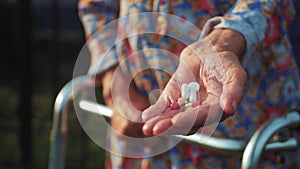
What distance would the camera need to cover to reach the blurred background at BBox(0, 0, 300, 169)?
363 centimetres

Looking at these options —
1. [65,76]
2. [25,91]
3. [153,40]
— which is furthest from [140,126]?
[65,76]

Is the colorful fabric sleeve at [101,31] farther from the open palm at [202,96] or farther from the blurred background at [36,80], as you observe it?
the blurred background at [36,80]

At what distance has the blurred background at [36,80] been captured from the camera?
11.9ft

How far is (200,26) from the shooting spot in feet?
4.89

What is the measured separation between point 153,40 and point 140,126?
7.3 inches

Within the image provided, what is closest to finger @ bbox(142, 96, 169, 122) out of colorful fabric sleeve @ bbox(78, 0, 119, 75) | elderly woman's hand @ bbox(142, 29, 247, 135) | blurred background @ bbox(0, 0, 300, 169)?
elderly woman's hand @ bbox(142, 29, 247, 135)

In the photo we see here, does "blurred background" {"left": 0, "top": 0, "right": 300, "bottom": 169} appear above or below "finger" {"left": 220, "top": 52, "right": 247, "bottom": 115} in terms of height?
below

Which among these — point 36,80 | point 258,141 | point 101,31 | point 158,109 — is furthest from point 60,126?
point 36,80

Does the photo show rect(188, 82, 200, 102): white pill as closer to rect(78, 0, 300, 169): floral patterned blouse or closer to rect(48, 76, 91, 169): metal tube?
rect(78, 0, 300, 169): floral patterned blouse

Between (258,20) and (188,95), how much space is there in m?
0.38

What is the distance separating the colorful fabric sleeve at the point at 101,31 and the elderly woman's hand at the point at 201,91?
0.49m

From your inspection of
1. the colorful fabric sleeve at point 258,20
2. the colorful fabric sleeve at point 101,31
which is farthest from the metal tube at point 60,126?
the colorful fabric sleeve at point 258,20

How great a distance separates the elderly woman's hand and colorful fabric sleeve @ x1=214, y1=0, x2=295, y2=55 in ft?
0.45

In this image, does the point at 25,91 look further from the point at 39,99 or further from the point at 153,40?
the point at 153,40
